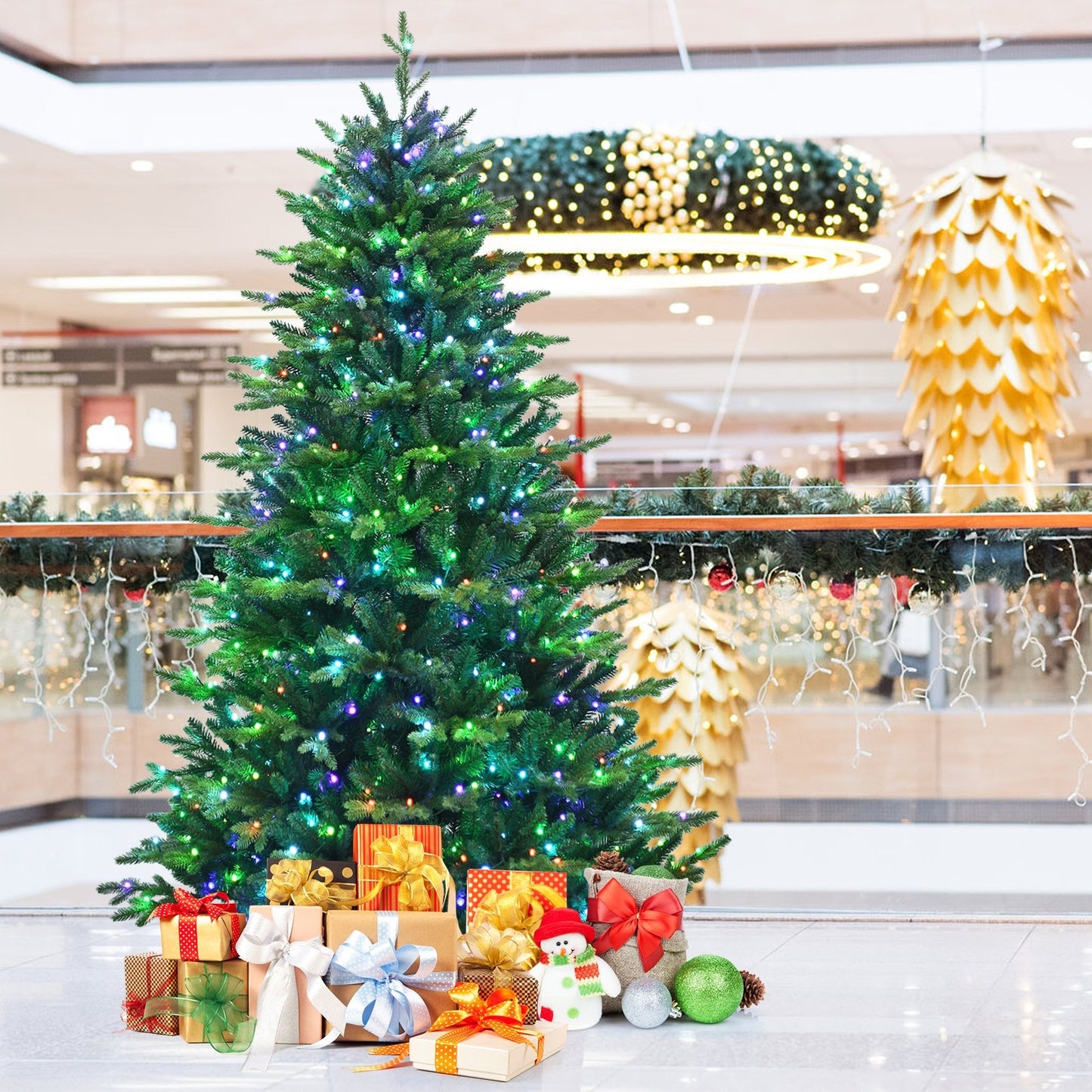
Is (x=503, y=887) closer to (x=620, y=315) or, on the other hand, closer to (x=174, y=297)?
(x=620, y=315)

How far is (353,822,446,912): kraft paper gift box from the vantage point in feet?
8.38

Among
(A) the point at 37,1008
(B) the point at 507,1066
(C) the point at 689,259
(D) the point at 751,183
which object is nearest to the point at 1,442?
(C) the point at 689,259

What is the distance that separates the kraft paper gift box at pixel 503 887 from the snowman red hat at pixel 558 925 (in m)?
0.04

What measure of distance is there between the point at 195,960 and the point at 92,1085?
0.30 m

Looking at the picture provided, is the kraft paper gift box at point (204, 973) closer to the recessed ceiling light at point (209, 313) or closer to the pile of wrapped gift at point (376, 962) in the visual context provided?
the pile of wrapped gift at point (376, 962)

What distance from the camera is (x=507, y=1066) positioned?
2340 mm

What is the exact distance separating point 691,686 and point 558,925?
1567 mm

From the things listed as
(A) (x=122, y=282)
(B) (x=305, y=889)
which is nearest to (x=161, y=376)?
(A) (x=122, y=282)

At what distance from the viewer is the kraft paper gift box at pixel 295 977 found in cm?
251

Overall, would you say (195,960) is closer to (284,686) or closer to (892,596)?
(284,686)

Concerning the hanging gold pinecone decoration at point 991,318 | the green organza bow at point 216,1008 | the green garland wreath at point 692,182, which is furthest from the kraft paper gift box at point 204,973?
the hanging gold pinecone decoration at point 991,318

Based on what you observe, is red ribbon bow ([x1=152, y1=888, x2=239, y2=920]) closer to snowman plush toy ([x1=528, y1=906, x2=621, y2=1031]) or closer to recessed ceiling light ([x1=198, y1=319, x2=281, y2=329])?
snowman plush toy ([x1=528, y1=906, x2=621, y2=1031])

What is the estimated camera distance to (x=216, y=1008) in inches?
101

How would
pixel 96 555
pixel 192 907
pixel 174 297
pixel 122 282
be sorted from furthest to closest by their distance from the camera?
1. pixel 174 297
2. pixel 122 282
3. pixel 96 555
4. pixel 192 907
